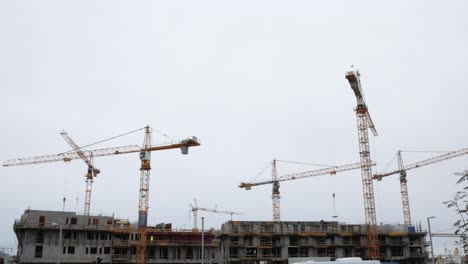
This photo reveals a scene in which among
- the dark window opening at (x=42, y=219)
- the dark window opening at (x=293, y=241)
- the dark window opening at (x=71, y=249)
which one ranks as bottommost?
the dark window opening at (x=71, y=249)

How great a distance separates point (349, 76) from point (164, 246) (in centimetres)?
5819

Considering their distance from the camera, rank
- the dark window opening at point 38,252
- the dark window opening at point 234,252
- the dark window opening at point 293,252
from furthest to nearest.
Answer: the dark window opening at point 293,252 < the dark window opening at point 234,252 < the dark window opening at point 38,252

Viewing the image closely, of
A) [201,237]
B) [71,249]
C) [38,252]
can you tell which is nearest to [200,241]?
[201,237]

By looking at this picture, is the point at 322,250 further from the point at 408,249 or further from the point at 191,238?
the point at 191,238

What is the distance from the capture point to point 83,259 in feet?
311

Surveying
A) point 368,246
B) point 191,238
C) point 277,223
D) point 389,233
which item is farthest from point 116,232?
point 389,233

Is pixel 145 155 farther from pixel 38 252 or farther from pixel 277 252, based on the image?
pixel 277 252

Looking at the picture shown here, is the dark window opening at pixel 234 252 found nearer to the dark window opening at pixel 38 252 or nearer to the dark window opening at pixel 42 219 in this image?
the dark window opening at pixel 38 252

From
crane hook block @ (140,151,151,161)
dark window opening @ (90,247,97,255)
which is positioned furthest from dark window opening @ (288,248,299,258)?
dark window opening @ (90,247,97,255)

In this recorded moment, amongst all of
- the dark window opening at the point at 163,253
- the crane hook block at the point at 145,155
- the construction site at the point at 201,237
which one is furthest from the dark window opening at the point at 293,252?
the crane hook block at the point at 145,155

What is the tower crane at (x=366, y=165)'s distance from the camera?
10919cm

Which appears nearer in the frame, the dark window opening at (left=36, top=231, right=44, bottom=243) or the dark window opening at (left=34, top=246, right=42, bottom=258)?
the dark window opening at (left=34, top=246, right=42, bottom=258)

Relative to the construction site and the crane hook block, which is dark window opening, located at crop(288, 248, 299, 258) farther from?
the crane hook block

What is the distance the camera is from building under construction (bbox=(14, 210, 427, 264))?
9356 cm
